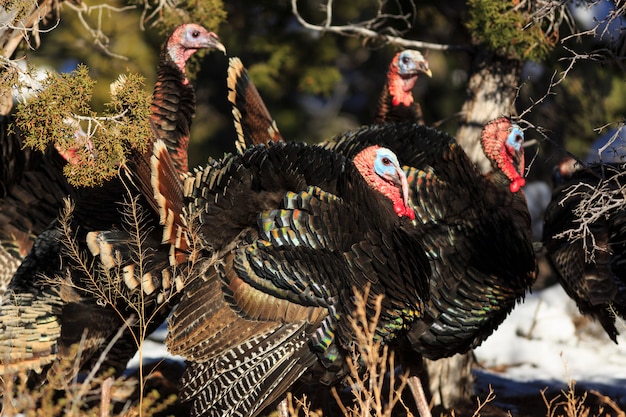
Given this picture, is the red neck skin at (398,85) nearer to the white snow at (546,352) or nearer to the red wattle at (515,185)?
the red wattle at (515,185)

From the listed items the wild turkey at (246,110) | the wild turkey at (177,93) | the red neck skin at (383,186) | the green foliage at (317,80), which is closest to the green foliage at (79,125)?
the red neck skin at (383,186)

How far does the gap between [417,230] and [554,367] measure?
3059 mm

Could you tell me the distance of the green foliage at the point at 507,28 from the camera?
5270 mm

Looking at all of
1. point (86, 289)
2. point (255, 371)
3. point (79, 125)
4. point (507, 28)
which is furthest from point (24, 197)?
point (507, 28)

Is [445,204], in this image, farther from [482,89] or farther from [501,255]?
[482,89]

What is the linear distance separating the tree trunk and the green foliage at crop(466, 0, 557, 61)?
1.23ft

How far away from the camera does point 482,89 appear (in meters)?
6.00

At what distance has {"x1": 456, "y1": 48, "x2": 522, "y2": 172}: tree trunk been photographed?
5.91 meters

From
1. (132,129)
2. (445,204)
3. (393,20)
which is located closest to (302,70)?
(393,20)

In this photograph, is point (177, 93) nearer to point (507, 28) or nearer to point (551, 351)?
point (507, 28)

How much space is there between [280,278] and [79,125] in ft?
3.97

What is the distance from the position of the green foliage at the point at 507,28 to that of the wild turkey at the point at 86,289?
2426 millimetres

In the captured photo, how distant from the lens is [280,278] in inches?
162

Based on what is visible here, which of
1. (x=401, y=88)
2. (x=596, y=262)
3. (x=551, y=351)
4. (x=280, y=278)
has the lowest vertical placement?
(x=551, y=351)
